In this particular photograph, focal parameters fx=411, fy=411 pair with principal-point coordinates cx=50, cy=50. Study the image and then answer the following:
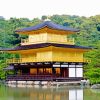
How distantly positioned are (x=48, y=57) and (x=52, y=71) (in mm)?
1458

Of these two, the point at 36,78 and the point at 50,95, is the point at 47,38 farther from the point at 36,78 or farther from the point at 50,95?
the point at 50,95

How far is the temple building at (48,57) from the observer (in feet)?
132

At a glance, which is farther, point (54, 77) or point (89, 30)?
point (89, 30)

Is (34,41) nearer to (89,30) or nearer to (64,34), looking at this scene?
(64,34)

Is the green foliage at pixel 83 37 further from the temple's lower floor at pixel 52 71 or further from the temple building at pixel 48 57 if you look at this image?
the temple building at pixel 48 57

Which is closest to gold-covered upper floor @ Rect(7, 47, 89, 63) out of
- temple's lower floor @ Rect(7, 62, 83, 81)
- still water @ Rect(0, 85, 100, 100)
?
temple's lower floor @ Rect(7, 62, 83, 81)

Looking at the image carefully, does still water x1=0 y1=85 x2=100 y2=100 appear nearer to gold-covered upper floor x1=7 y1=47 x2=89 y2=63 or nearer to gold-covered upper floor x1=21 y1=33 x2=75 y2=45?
gold-covered upper floor x1=7 y1=47 x2=89 y2=63

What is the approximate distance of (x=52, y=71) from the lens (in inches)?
1581

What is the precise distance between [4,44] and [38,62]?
16.4 m

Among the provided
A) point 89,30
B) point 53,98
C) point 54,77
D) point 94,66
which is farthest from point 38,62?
point 89,30

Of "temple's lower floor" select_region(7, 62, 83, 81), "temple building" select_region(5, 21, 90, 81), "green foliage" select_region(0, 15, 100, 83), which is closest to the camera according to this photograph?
"green foliage" select_region(0, 15, 100, 83)

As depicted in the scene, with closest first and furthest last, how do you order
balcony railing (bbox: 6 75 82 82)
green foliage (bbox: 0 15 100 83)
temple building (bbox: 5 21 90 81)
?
balcony railing (bbox: 6 75 82 82)
green foliage (bbox: 0 15 100 83)
temple building (bbox: 5 21 90 81)

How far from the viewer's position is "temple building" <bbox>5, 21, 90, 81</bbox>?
132ft

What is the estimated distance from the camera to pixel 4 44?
56.0 meters
